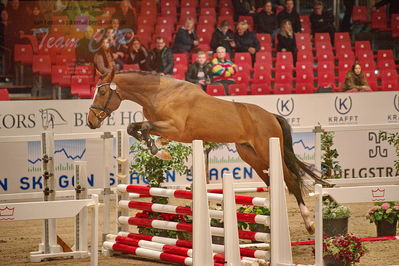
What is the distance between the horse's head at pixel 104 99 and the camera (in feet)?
23.6

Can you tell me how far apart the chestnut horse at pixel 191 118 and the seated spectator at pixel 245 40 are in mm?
5235

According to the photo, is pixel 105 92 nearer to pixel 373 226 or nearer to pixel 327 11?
pixel 373 226

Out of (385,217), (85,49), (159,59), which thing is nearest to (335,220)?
(385,217)

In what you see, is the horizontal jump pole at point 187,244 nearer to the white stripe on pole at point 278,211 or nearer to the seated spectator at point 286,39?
the white stripe on pole at point 278,211

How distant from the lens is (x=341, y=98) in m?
12.3

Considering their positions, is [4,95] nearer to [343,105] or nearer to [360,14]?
[343,105]

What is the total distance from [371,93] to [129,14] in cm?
385

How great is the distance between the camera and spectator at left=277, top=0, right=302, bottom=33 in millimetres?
13492

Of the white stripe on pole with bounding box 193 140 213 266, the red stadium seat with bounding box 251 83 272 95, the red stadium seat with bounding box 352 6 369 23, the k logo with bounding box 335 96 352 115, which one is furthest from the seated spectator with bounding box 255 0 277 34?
the white stripe on pole with bounding box 193 140 213 266

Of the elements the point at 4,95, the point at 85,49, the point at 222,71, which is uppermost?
the point at 85,49

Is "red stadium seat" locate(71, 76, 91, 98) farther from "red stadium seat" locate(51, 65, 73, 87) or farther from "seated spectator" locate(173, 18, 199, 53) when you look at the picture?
"seated spectator" locate(173, 18, 199, 53)

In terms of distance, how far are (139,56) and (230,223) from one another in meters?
6.74

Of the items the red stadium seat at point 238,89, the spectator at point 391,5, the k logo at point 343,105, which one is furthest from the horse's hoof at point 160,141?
the spectator at point 391,5

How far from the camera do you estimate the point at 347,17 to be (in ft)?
46.2
